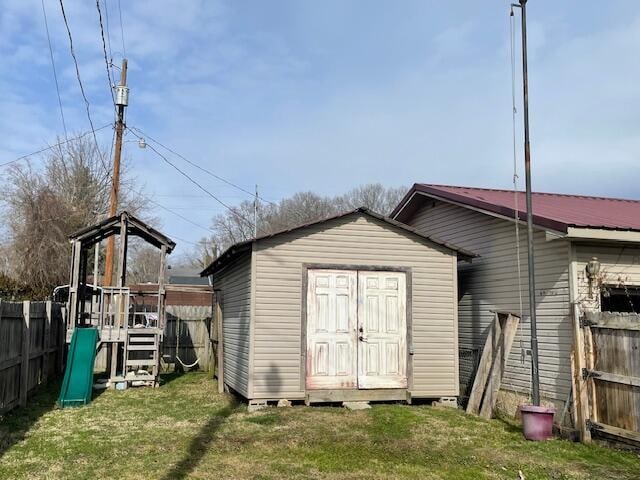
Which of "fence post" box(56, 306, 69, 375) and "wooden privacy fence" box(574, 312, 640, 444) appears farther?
"fence post" box(56, 306, 69, 375)

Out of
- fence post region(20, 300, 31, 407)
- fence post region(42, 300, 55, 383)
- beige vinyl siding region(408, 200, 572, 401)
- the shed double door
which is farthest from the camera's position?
fence post region(42, 300, 55, 383)

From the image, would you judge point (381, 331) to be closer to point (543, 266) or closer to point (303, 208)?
point (543, 266)

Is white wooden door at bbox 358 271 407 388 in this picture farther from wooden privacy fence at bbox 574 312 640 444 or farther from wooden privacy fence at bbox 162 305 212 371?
wooden privacy fence at bbox 162 305 212 371

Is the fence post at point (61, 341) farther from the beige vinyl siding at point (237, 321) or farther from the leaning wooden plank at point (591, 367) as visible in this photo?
the leaning wooden plank at point (591, 367)

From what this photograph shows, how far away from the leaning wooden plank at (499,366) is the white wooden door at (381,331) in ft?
4.69

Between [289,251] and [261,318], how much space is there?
3.99 ft

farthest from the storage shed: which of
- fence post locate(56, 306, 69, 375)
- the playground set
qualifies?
fence post locate(56, 306, 69, 375)

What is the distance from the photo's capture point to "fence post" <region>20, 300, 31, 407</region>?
30.3 ft

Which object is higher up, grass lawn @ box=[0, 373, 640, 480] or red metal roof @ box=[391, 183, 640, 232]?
red metal roof @ box=[391, 183, 640, 232]

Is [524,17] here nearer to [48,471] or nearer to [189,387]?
[48,471]

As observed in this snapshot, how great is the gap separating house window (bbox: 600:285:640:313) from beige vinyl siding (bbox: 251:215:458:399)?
251 centimetres

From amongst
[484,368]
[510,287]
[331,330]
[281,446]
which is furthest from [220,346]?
[510,287]

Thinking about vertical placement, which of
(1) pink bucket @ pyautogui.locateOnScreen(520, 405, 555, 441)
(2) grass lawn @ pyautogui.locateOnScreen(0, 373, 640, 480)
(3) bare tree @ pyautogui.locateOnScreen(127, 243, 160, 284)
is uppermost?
(3) bare tree @ pyautogui.locateOnScreen(127, 243, 160, 284)

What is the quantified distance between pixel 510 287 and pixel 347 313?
9.36 ft
